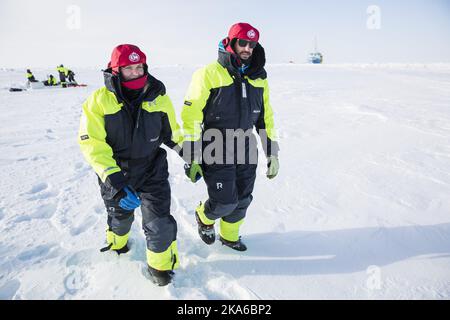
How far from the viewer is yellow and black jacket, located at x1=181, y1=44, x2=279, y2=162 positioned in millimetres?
2551

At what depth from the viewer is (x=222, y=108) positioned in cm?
260

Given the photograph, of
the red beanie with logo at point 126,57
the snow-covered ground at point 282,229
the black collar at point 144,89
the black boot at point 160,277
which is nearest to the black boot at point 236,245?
the snow-covered ground at point 282,229

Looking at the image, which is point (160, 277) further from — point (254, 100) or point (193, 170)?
point (254, 100)

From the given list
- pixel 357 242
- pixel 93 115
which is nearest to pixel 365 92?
pixel 357 242

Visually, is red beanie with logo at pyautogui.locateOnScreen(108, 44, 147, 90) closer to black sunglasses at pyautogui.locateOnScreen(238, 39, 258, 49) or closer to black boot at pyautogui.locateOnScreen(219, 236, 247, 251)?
black sunglasses at pyautogui.locateOnScreen(238, 39, 258, 49)

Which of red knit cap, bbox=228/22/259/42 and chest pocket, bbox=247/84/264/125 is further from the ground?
red knit cap, bbox=228/22/259/42

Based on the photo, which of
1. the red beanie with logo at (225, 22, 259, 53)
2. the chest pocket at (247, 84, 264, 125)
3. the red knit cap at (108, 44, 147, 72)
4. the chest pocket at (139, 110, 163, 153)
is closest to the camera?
the red knit cap at (108, 44, 147, 72)

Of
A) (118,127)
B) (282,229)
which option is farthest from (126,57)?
(282,229)

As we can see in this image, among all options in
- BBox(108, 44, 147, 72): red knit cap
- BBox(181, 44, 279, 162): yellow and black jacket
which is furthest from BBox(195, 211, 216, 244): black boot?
BBox(108, 44, 147, 72): red knit cap

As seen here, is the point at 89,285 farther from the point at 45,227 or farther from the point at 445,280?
the point at 445,280

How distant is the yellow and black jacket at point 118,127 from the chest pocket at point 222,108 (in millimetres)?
359
